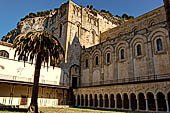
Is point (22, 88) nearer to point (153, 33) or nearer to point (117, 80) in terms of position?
point (117, 80)

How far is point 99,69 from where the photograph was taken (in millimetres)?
27625

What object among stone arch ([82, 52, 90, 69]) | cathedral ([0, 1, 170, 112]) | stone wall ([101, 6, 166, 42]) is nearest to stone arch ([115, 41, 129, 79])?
cathedral ([0, 1, 170, 112])

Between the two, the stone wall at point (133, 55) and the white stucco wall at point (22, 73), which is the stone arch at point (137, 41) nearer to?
the stone wall at point (133, 55)

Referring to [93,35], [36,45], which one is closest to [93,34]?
[93,35]

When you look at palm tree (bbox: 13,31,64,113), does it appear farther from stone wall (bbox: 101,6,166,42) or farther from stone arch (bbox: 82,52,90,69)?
stone wall (bbox: 101,6,166,42)

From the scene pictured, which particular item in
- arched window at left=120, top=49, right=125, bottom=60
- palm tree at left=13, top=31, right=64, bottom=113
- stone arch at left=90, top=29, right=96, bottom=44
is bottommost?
palm tree at left=13, top=31, right=64, bottom=113

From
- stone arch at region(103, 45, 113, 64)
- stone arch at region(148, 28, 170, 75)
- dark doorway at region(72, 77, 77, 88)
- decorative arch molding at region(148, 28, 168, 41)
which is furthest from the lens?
Result: dark doorway at region(72, 77, 77, 88)

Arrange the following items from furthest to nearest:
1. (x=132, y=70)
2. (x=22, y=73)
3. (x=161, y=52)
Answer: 1. (x=22, y=73)
2. (x=132, y=70)
3. (x=161, y=52)

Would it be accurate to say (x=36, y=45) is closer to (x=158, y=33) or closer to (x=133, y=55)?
(x=133, y=55)

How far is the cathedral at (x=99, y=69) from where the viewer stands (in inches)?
762

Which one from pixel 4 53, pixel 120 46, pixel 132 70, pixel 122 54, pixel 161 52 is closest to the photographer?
pixel 161 52

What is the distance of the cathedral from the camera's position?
762 inches

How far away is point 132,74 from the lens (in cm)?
2238

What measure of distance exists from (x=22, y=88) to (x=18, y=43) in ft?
36.8
